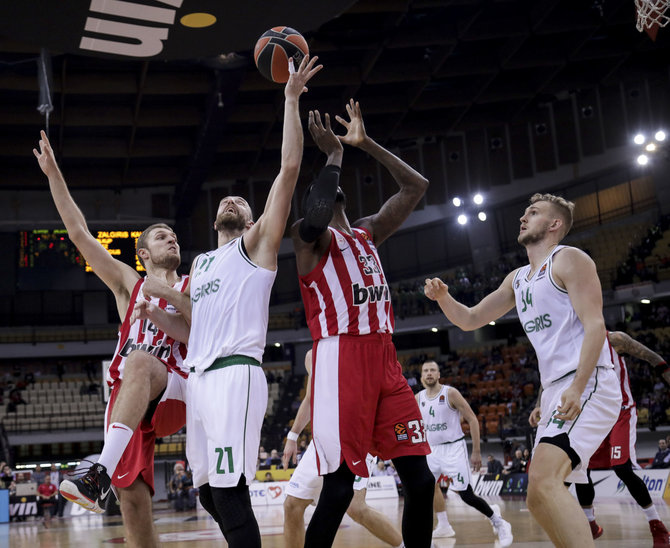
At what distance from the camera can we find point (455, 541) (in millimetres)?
8242

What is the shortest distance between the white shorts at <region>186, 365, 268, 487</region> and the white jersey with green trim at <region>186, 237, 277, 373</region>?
0.11 m

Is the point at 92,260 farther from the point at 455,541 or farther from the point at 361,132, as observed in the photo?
the point at 455,541

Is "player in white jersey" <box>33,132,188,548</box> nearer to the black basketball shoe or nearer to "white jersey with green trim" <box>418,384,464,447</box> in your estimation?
the black basketball shoe

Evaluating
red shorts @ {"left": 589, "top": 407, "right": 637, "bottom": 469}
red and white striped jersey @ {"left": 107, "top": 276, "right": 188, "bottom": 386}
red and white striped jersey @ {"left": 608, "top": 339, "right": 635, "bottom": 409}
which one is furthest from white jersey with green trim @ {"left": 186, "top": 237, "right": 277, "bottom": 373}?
red and white striped jersey @ {"left": 608, "top": 339, "right": 635, "bottom": 409}

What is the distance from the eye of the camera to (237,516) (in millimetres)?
3516

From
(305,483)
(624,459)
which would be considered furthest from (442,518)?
(305,483)

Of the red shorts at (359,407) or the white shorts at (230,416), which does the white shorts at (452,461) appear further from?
the white shorts at (230,416)

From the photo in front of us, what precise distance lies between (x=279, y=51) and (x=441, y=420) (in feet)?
20.3

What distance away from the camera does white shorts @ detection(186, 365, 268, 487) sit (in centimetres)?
361

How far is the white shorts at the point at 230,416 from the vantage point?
3.61 metres

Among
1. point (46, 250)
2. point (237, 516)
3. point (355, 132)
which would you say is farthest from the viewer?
point (46, 250)

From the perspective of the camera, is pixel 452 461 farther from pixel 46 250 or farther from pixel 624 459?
pixel 46 250

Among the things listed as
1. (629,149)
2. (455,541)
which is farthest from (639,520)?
(629,149)

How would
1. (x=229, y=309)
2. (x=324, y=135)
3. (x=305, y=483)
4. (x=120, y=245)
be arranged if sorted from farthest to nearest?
1. (x=120, y=245)
2. (x=305, y=483)
3. (x=324, y=135)
4. (x=229, y=309)
